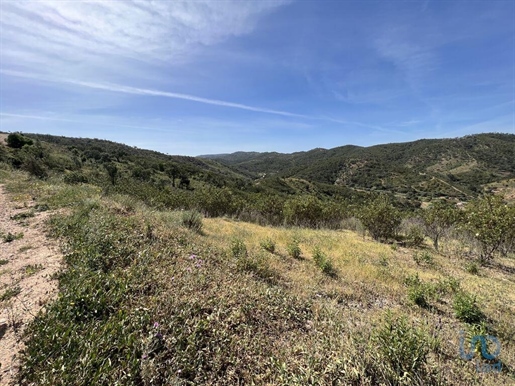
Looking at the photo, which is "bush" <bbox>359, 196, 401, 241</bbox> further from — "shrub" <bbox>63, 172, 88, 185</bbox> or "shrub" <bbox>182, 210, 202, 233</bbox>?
"shrub" <bbox>63, 172, 88, 185</bbox>

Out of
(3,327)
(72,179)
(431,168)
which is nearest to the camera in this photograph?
(3,327)

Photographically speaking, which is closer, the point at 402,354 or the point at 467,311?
the point at 402,354

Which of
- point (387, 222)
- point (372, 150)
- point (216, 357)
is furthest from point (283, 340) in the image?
point (372, 150)

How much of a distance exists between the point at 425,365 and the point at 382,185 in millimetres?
111729

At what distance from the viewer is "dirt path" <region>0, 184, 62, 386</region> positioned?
8.91ft

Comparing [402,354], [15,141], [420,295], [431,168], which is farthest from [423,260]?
[431,168]

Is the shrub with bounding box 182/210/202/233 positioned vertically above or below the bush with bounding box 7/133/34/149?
below

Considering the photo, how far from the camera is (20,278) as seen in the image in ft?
13.2

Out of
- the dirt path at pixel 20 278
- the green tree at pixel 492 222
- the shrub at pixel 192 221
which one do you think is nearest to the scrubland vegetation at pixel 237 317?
the dirt path at pixel 20 278

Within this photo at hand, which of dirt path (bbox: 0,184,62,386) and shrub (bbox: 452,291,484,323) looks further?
shrub (bbox: 452,291,484,323)

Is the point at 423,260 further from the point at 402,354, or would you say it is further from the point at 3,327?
the point at 3,327

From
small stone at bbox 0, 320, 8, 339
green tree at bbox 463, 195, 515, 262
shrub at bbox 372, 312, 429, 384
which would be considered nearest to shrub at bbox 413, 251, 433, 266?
green tree at bbox 463, 195, 515, 262

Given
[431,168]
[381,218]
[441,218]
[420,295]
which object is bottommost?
[420,295]

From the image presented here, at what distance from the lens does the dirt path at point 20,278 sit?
2.72 meters
